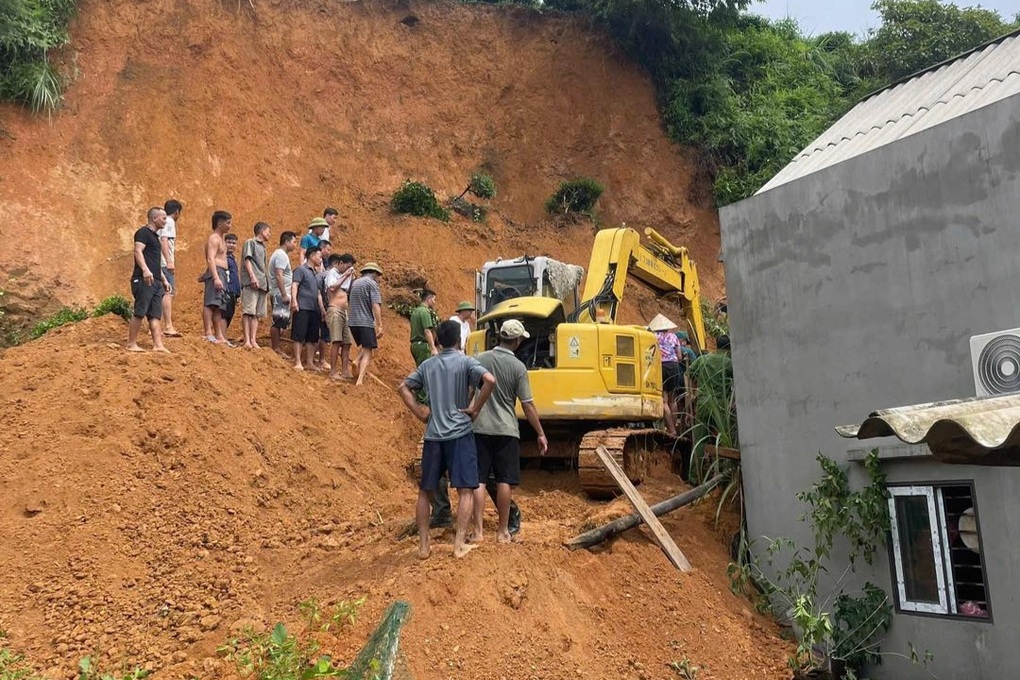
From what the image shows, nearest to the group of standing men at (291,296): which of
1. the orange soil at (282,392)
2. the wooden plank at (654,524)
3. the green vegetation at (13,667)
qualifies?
the orange soil at (282,392)

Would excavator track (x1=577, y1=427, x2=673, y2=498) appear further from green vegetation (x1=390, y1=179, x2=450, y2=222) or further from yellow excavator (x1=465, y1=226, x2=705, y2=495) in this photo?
green vegetation (x1=390, y1=179, x2=450, y2=222)

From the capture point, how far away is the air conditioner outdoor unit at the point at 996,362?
18.8 ft

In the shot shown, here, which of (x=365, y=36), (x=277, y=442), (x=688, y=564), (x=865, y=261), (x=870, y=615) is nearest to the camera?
(x=870, y=615)

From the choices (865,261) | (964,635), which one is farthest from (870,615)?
(865,261)

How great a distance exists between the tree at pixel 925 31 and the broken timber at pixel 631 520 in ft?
59.6

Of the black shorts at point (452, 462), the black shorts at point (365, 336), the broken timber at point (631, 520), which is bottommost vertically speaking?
the broken timber at point (631, 520)

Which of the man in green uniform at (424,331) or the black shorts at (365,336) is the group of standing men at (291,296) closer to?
the black shorts at (365,336)

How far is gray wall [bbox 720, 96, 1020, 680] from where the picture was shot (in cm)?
601

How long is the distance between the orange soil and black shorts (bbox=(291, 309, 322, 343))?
42 cm

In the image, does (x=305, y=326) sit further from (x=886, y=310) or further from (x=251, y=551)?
(x=886, y=310)

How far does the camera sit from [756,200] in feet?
25.8

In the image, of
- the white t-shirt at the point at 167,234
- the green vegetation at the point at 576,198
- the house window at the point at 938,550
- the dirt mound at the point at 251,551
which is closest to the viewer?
the house window at the point at 938,550

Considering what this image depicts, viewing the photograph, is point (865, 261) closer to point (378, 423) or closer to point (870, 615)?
point (870, 615)

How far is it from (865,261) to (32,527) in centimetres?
691
